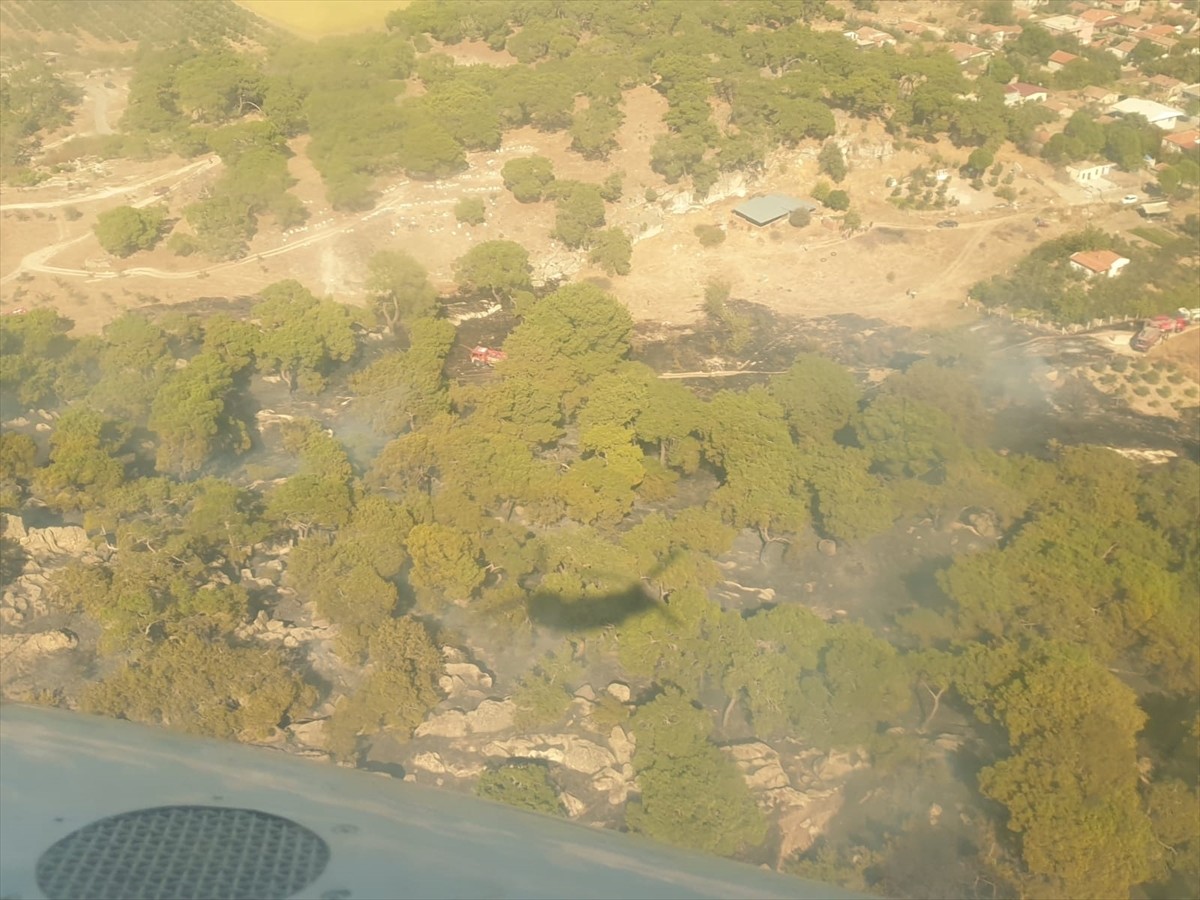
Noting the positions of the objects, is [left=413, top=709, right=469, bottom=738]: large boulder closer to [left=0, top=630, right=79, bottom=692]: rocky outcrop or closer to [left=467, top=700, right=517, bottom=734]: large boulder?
[left=467, top=700, right=517, bottom=734]: large boulder

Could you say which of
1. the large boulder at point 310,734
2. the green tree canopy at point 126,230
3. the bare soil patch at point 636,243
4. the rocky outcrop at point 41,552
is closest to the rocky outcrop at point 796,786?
the large boulder at point 310,734

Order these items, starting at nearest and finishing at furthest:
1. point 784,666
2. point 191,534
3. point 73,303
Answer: point 784,666 < point 191,534 < point 73,303

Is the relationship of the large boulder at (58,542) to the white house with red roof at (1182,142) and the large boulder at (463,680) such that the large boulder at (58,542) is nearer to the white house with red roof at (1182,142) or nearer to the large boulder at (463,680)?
the large boulder at (463,680)

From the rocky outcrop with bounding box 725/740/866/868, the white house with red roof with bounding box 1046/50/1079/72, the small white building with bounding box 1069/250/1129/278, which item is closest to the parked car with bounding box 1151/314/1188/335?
the small white building with bounding box 1069/250/1129/278

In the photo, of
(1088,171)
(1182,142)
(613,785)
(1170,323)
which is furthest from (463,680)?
(1182,142)

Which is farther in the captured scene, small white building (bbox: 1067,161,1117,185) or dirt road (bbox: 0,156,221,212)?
small white building (bbox: 1067,161,1117,185)

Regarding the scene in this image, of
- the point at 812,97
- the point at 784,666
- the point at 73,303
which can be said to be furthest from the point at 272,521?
the point at 812,97

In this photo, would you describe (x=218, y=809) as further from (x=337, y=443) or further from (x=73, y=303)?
(x=73, y=303)
